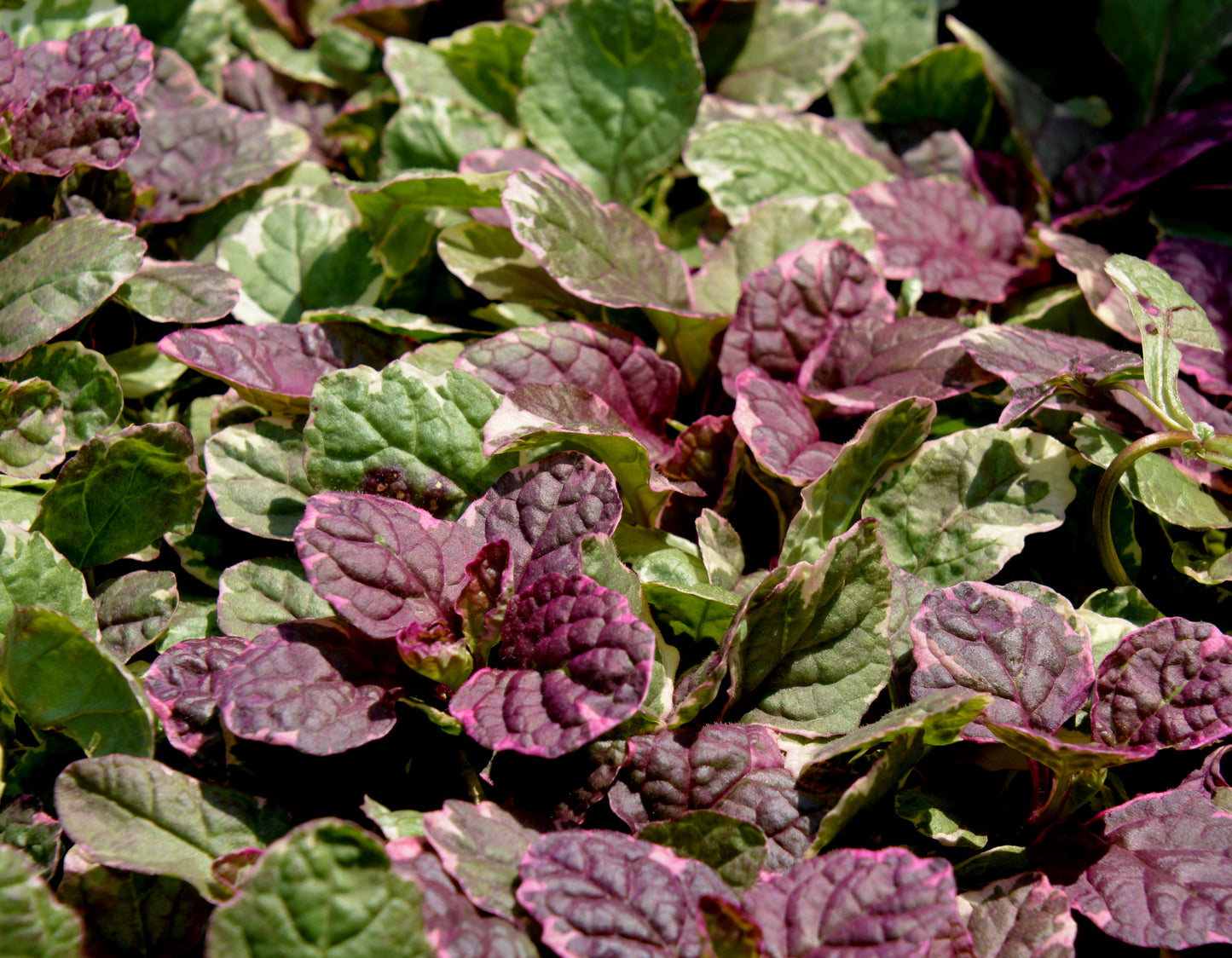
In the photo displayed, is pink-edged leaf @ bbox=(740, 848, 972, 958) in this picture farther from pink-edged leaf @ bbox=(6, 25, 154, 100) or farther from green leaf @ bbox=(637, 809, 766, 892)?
Answer: pink-edged leaf @ bbox=(6, 25, 154, 100)

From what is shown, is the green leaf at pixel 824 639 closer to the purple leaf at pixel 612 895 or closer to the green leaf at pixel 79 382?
the purple leaf at pixel 612 895

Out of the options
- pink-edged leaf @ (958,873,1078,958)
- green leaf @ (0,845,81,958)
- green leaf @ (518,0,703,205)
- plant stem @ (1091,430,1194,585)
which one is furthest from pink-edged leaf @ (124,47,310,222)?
pink-edged leaf @ (958,873,1078,958)

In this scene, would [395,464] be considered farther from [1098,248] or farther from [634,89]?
[1098,248]

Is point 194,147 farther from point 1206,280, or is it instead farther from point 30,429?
point 1206,280

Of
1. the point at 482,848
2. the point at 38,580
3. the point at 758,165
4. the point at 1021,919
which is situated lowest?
the point at 1021,919

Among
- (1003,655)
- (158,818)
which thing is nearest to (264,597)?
(158,818)

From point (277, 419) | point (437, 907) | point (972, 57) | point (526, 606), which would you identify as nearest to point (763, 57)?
point (972, 57)
